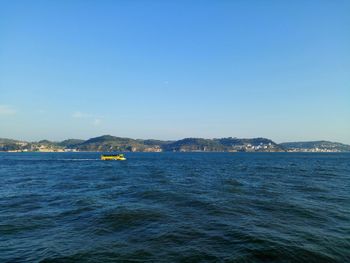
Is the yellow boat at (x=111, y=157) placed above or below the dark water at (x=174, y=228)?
above

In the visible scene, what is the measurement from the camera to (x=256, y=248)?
15.6 metres

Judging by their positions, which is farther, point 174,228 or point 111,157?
point 111,157

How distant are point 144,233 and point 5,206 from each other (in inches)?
654

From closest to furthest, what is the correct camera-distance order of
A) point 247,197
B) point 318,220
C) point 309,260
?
point 309,260 → point 318,220 → point 247,197

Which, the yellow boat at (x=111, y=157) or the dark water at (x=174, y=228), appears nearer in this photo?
the dark water at (x=174, y=228)

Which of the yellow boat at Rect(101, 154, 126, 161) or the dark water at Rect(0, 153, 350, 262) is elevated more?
the yellow boat at Rect(101, 154, 126, 161)

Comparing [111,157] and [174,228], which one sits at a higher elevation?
[111,157]

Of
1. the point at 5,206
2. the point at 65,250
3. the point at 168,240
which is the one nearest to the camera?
the point at 65,250

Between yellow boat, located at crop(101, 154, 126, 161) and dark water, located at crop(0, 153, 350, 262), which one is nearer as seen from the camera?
dark water, located at crop(0, 153, 350, 262)

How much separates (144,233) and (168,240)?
225 cm

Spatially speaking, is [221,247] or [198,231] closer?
[221,247]

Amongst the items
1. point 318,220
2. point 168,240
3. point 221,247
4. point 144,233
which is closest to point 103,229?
point 144,233

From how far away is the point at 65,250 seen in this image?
15.4 meters

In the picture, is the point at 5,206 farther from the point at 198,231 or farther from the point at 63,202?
the point at 198,231
